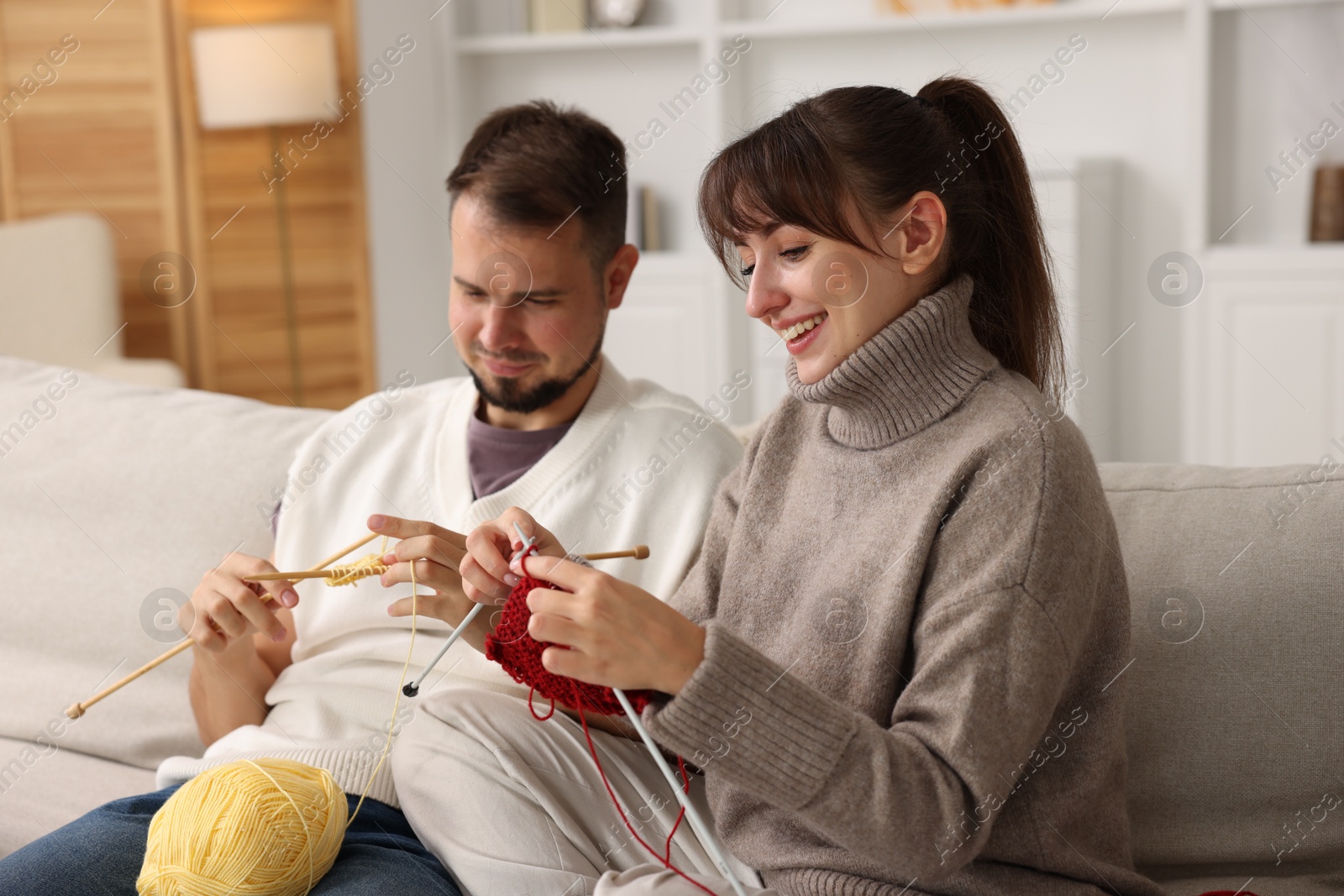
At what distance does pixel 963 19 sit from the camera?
351cm

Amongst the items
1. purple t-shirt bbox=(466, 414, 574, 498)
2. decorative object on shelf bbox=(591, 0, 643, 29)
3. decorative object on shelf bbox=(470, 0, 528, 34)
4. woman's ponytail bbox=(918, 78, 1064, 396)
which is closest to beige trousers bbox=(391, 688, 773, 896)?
purple t-shirt bbox=(466, 414, 574, 498)

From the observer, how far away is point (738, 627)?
1.20 meters

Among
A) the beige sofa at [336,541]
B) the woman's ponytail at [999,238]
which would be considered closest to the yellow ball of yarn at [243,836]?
the beige sofa at [336,541]

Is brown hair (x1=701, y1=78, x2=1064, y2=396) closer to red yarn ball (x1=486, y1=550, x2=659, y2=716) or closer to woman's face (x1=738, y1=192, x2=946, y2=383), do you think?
woman's face (x1=738, y1=192, x2=946, y2=383)

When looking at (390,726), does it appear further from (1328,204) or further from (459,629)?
(1328,204)

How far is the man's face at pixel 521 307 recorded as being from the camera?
4.83 feet

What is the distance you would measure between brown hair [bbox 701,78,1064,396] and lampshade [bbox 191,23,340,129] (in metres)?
2.81

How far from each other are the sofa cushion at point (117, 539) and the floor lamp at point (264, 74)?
6.87ft

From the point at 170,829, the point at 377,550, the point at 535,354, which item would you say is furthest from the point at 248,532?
the point at 170,829

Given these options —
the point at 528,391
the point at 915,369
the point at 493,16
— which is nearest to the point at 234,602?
the point at 528,391

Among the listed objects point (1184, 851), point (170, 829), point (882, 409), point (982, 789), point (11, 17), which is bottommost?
point (1184, 851)

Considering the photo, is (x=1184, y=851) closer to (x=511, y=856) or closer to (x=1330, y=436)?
(x=511, y=856)

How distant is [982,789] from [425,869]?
0.54 m

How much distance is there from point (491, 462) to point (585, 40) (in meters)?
2.68
